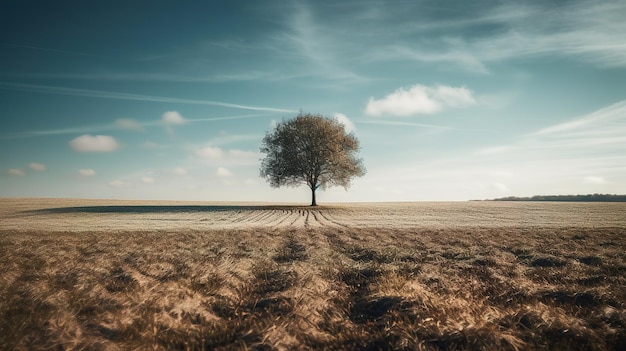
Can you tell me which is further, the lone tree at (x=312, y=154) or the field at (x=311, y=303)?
the lone tree at (x=312, y=154)

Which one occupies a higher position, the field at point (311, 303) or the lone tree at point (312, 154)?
the lone tree at point (312, 154)

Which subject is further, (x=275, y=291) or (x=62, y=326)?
(x=275, y=291)

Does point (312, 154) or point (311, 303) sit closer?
point (311, 303)

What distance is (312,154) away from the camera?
2185 inches

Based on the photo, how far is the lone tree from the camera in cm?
5488

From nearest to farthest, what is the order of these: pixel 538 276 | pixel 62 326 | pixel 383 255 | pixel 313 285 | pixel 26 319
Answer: pixel 62 326
pixel 26 319
pixel 313 285
pixel 538 276
pixel 383 255

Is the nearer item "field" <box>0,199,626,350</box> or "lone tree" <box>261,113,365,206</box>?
"field" <box>0,199,626,350</box>

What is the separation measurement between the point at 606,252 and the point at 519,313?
11591 mm

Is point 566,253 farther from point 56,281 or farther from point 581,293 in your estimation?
point 56,281

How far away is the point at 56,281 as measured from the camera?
28.1 ft

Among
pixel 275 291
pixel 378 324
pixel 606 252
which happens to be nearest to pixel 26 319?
pixel 275 291

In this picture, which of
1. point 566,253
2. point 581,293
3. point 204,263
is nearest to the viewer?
point 581,293

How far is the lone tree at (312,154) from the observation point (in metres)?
54.9

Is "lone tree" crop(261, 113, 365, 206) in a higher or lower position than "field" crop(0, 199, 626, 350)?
higher
